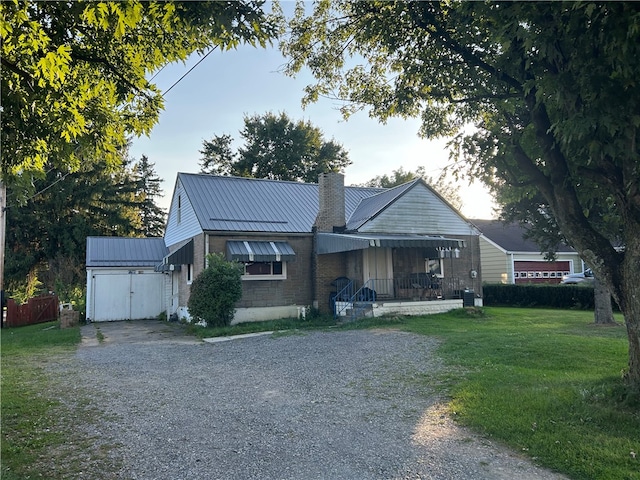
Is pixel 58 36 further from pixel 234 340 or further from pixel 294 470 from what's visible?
pixel 234 340

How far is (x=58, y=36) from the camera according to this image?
6.11m

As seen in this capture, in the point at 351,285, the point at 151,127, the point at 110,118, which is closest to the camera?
the point at 110,118

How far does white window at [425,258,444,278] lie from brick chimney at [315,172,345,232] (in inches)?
172

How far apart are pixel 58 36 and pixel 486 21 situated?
19.2ft

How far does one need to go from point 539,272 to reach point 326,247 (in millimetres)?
20910

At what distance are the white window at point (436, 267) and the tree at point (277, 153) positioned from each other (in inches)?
906

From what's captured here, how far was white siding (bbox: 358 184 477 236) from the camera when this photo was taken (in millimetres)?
19344

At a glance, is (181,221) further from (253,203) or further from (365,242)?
(365,242)

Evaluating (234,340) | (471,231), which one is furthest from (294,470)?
(471,231)

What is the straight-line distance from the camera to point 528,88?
6047 millimetres

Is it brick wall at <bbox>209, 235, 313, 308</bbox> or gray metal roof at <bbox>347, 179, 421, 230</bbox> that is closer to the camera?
brick wall at <bbox>209, 235, 313, 308</bbox>

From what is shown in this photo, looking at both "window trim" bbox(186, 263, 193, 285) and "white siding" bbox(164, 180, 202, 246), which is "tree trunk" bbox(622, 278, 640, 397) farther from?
"window trim" bbox(186, 263, 193, 285)

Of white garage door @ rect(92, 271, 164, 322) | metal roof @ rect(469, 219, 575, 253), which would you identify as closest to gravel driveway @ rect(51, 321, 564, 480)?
white garage door @ rect(92, 271, 164, 322)

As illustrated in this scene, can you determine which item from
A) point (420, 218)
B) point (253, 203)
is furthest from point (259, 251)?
point (420, 218)
